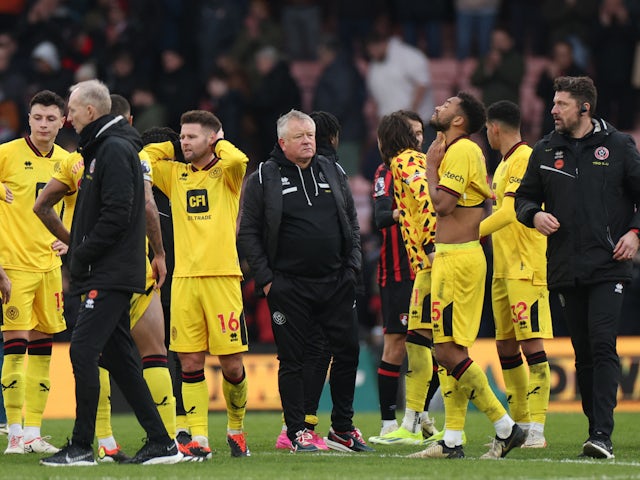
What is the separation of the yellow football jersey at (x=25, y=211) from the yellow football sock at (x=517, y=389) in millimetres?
4076

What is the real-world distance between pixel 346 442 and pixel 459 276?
1933 millimetres

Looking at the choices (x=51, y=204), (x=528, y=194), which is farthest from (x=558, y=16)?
(x=51, y=204)

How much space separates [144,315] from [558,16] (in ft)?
43.9

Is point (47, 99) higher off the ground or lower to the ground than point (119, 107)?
higher

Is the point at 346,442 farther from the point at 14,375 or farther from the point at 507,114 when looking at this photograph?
the point at 507,114

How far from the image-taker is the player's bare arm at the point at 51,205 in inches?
431

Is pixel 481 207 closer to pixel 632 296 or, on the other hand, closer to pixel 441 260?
pixel 441 260

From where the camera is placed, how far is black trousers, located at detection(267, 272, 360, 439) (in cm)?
1143

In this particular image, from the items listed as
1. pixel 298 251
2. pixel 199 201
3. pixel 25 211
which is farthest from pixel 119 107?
pixel 298 251

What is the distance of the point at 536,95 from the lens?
71.0 ft

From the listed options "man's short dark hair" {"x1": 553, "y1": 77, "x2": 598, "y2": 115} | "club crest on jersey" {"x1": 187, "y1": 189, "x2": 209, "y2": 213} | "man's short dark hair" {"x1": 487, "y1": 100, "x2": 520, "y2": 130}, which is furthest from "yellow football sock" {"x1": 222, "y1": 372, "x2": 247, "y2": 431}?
"man's short dark hair" {"x1": 553, "y1": 77, "x2": 598, "y2": 115}

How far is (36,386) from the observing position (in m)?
12.0

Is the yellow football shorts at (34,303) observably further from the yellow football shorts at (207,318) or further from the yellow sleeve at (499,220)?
the yellow sleeve at (499,220)

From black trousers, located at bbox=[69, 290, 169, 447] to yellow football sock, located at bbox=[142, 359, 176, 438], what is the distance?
0.65 m
